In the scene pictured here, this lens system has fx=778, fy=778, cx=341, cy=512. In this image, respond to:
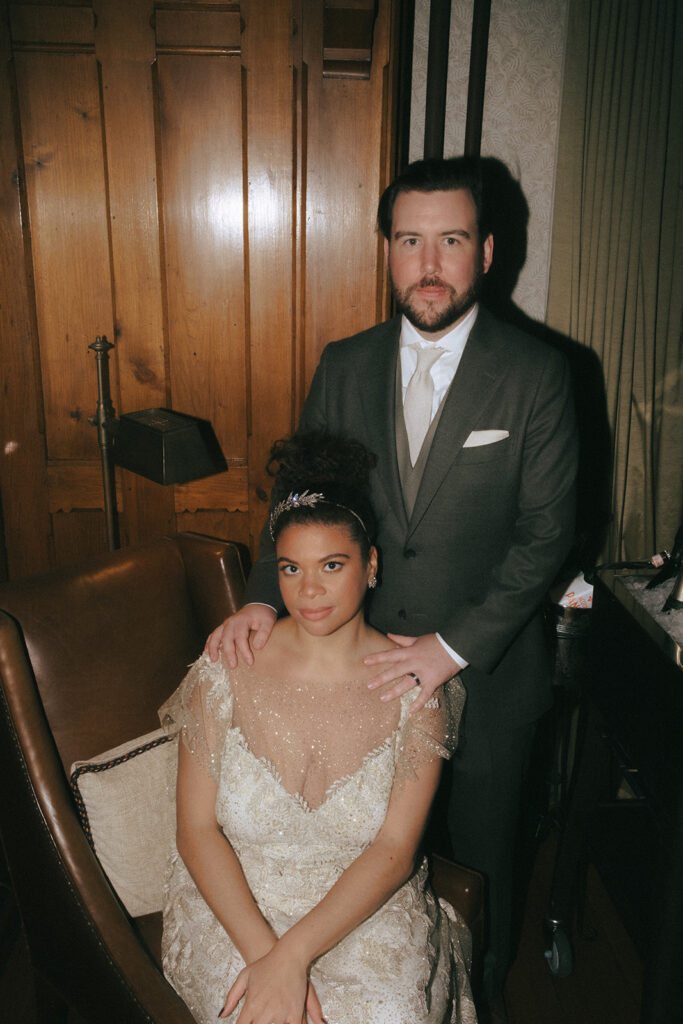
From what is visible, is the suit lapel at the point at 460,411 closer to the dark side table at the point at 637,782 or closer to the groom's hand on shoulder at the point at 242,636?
the groom's hand on shoulder at the point at 242,636

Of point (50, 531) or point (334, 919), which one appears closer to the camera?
point (334, 919)

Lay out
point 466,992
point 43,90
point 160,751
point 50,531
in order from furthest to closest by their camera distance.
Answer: point 50,531 < point 43,90 < point 160,751 < point 466,992

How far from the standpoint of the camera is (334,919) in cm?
140

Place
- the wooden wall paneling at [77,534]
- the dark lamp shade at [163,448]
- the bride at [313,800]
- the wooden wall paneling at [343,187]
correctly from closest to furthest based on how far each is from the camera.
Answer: the bride at [313,800] < the dark lamp shade at [163,448] < the wooden wall paneling at [343,187] < the wooden wall paneling at [77,534]

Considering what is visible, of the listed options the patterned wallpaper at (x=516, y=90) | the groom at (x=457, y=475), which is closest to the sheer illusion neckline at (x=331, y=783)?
the groom at (x=457, y=475)

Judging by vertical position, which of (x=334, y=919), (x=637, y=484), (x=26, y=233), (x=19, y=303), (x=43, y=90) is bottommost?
(x=334, y=919)

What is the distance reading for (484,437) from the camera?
167 cm

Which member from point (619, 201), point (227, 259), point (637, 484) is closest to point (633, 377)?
point (637, 484)

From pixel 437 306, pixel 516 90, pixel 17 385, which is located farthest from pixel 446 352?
A: pixel 17 385

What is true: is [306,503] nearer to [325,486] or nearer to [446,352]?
[325,486]

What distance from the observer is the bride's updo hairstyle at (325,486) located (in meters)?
1.52

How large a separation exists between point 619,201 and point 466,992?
2157 mm

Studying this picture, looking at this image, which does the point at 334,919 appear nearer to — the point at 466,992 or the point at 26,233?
the point at 466,992

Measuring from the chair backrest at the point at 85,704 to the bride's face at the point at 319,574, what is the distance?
1.69 ft
